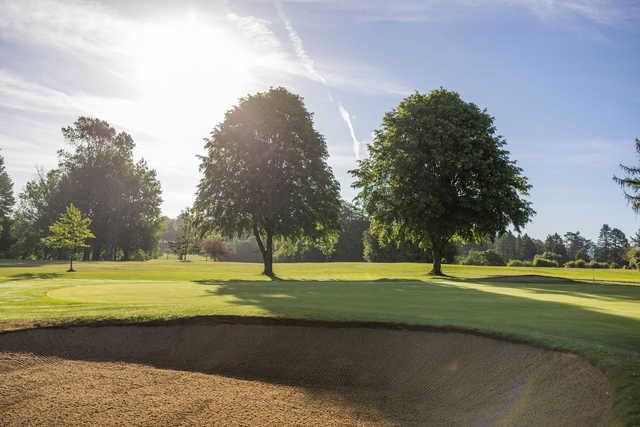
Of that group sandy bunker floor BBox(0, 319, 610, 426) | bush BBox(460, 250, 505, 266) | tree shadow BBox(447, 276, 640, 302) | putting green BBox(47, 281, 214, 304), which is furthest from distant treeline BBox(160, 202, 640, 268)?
sandy bunker floor BBox(0, 319, 610, 426)

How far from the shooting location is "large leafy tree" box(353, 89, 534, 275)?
111ft

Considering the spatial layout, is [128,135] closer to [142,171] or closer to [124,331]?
[142,171]

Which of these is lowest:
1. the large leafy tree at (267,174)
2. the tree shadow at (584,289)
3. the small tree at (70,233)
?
the tree shadow at (584,289)

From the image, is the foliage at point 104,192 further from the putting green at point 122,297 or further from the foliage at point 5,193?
the putting green at point 122,297

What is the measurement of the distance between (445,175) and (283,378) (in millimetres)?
28847

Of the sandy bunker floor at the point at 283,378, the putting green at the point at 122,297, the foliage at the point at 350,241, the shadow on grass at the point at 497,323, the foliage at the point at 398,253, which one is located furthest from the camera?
the foliage at the point at 350,241

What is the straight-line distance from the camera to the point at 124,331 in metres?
11.0

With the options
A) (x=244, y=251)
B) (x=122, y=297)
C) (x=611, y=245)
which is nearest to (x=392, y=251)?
(x=244, y=251)

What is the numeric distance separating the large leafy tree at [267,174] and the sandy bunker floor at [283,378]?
23.2 metres

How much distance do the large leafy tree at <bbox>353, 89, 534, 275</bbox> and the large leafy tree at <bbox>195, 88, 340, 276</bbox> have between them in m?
5.29

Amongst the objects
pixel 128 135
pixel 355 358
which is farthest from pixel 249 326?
pixel 128 135

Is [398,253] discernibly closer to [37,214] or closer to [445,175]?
[445,175]

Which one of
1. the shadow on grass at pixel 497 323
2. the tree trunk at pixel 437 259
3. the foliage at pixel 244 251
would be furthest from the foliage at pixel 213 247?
the shadow on grass at pixel 497 323

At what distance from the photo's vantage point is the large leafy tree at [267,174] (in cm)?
3406
